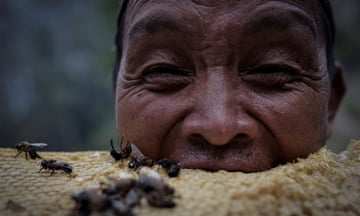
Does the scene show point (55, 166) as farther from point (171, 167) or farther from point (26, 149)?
point (171, 167)

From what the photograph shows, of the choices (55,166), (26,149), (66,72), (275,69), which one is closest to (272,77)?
(275,69)

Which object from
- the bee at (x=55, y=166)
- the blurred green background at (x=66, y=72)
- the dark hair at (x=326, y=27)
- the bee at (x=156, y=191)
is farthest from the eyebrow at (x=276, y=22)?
the blurred green background at (x=66, y=72)

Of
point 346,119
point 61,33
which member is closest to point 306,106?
point 346,119

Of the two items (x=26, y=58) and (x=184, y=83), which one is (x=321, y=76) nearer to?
(x=184, y=83)

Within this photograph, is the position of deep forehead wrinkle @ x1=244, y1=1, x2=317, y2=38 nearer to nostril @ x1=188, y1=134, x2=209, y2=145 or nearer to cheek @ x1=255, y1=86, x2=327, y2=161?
cheek @ x1=255, y1=86, x2=327, y2=161

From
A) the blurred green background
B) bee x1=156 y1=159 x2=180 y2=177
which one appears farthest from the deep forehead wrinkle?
the blurred green background

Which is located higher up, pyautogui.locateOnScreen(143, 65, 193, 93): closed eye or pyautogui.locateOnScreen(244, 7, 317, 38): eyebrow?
pyautogui.locateOnScreen(244, 7, 317, 38): eyebrow
